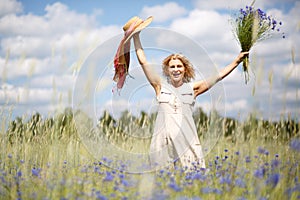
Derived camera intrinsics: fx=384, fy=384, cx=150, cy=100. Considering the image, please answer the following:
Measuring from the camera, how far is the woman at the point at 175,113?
3.41 meters

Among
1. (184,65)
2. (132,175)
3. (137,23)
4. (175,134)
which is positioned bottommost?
(132,175)

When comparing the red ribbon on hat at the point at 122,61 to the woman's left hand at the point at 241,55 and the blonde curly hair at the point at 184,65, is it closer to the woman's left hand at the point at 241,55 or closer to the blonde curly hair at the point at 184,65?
the blonde curly hair at the point at 184,65

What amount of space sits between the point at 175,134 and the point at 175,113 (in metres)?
0.19

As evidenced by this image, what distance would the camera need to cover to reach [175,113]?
348 centimetres

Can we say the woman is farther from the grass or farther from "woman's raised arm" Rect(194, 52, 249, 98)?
the grass

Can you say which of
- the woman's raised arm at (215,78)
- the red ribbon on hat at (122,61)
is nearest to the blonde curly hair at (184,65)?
the woman's raised arm at (215,78)

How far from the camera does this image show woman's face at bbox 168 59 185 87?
3.66 m

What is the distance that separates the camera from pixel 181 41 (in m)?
3.23

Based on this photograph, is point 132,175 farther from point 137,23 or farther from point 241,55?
point 241,55

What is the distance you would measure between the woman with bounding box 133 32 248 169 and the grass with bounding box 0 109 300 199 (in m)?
0.20

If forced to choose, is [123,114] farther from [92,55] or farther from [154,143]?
[92,55]

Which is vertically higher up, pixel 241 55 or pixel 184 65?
pixel 241 55

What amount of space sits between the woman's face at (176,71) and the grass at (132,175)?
0.37 meters

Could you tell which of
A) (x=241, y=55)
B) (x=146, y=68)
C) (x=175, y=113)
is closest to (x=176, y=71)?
(x=146, y=68)
